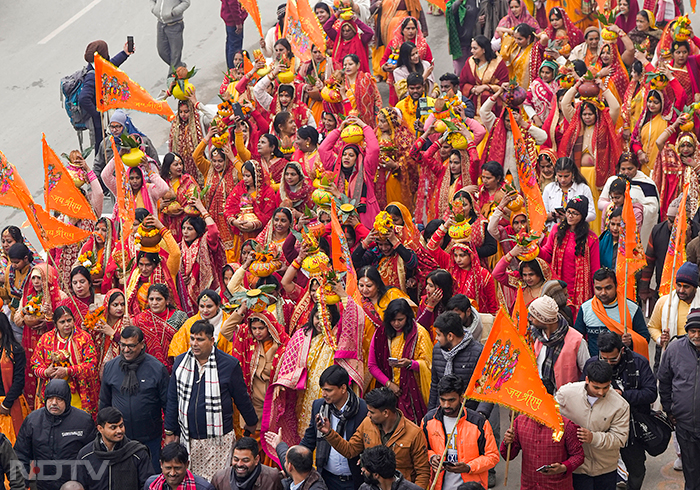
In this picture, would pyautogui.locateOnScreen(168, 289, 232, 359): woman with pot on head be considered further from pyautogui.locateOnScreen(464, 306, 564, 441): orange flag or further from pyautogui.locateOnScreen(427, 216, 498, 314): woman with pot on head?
pyautogui.locateOnScreen(464, 306, 564, 441): orange flag

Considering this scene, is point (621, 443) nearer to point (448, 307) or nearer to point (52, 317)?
point (448, 307)

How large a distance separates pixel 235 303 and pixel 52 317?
1741 millimetres

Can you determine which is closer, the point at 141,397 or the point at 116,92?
the point at 141,397

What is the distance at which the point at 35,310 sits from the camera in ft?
29.6

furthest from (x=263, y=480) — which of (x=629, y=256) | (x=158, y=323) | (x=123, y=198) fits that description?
(x=123, y=198)

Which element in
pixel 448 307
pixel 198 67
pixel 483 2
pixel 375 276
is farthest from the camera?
pixel 198 67

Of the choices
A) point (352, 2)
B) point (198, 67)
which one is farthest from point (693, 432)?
point (198, 67)

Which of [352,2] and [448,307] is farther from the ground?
[352,2]

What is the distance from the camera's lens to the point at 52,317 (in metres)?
8.97

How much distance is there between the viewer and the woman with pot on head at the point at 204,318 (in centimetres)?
848

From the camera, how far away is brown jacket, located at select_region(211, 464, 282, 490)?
273 inches

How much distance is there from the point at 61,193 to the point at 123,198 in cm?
59

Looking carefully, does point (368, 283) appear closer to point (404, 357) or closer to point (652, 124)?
point (404, 357)

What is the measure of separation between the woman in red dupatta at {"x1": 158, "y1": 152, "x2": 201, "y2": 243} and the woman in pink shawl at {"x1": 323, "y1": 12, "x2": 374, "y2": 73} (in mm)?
2829
